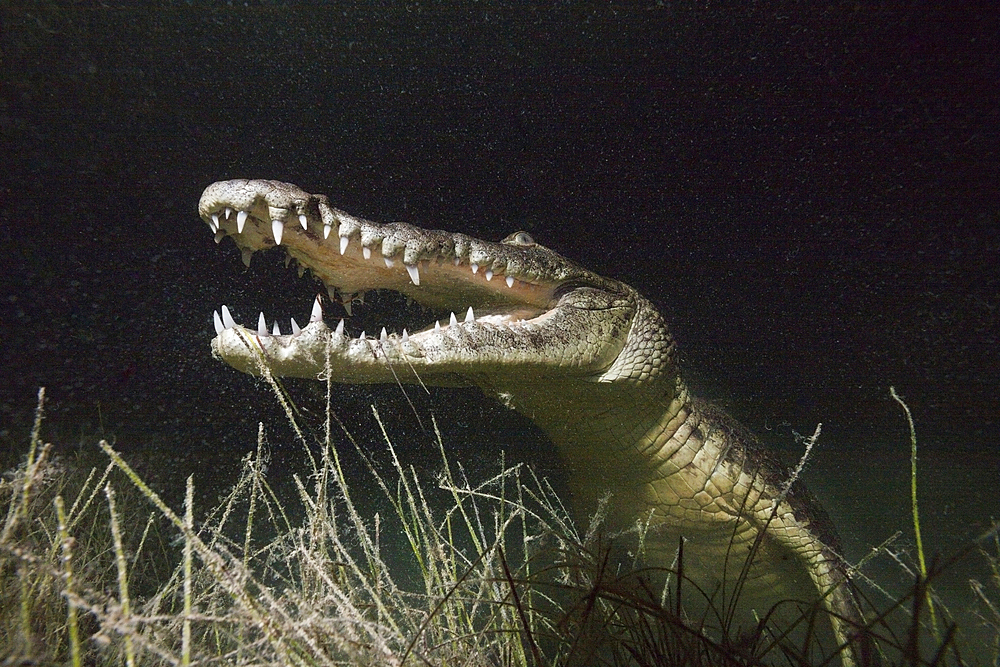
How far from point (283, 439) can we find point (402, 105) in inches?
167

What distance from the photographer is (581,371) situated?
8.25ft

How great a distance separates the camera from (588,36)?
517cm

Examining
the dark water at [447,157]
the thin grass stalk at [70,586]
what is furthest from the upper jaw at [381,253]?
the dark water at [447,157]

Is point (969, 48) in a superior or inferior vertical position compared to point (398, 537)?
superior

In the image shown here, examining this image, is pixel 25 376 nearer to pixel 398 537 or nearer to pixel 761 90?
pixel 398 537

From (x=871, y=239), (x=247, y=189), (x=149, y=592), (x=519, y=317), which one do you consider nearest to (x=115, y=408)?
(x=149, y=592)

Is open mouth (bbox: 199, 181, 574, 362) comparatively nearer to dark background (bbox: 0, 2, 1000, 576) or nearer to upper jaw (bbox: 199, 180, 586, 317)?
upper jaw (bbox: 199, 180, 586, 317)

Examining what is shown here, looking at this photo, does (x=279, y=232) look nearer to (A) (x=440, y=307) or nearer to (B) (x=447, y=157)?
(A) (x=440, y=307)

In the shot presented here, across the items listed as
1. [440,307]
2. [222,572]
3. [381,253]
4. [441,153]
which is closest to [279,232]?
[381,253]

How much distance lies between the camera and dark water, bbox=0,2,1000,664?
16.3 ft

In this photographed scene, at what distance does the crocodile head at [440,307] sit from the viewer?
1.84 meters

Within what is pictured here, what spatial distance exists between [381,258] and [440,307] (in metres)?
0.78

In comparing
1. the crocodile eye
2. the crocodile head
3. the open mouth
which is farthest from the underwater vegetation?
the crocodile eye

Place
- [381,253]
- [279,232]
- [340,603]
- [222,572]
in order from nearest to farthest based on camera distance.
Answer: [222,572]
[340,603]
[279,232]
[381,253]
